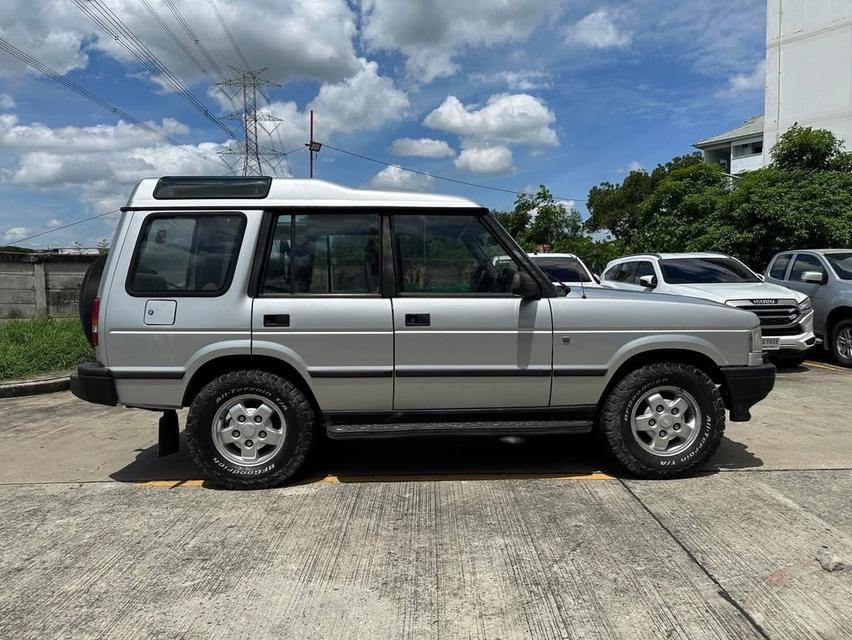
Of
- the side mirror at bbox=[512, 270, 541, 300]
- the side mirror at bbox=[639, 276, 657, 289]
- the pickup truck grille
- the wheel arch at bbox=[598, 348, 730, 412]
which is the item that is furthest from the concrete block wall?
→ the pickup truck grille

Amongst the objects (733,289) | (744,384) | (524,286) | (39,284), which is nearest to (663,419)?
(744,384)

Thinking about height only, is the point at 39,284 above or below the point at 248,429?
above

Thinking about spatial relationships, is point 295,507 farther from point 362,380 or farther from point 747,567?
point 747,567

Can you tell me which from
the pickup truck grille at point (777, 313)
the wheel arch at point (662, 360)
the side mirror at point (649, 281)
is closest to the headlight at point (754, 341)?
the wheel arch at point (662, 360)

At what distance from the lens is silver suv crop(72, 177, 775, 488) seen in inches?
167

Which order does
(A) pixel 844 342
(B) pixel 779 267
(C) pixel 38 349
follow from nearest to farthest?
→ (C) pixel 38 349 → (A) pixel 844 342 → (B) pixel 779 267

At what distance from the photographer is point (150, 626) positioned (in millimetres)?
2785

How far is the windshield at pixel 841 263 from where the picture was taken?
9766mm

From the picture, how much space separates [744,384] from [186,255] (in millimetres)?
3973

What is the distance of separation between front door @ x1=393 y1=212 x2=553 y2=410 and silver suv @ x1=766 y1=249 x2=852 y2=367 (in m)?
7.41

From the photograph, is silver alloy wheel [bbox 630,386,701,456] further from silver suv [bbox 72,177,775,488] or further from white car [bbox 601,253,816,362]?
white car [bbox 601,253,816,362]

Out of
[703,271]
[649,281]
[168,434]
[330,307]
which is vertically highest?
[703,271]

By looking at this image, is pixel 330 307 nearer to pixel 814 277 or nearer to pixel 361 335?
pixel 361 335

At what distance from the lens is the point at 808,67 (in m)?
31.0
